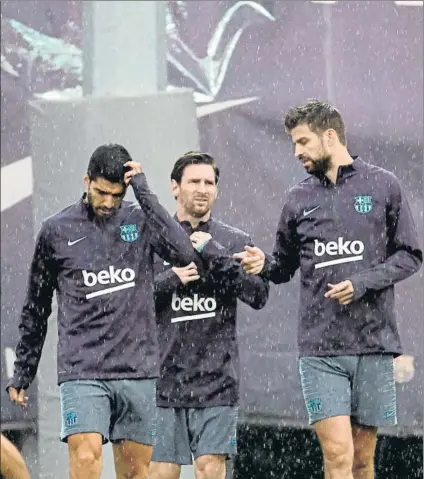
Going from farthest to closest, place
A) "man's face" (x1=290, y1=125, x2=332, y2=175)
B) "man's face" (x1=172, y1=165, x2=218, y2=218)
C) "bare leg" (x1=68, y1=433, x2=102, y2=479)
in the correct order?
"man's face" (x1=172, y1=165, x2=218, y2=218), "man's face" (x1=290, y1=125, x2=332, y2=175), "bare leg" (x1=68, y1=433, x2=102, y2=479)

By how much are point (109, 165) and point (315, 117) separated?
1062 millimetres

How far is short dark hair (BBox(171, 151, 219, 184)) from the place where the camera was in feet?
25.4

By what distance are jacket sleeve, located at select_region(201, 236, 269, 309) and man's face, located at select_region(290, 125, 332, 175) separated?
1.97 ft

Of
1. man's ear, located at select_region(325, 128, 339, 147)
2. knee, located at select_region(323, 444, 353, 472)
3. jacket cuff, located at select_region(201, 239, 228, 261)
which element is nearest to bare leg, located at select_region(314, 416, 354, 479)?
knee, located at select_region(323, 444, 353, 472)

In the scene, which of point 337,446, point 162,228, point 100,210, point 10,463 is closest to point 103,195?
point 100,210

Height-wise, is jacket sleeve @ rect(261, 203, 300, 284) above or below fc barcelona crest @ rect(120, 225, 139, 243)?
below

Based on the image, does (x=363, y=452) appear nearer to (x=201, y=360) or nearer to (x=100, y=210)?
(x=201, y=360)

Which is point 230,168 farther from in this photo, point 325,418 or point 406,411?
point 325,418

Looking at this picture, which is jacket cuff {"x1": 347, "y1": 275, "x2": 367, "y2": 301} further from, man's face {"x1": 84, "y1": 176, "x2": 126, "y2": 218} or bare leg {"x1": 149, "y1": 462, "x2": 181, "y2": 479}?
bare leg {"x1": 149, "y1": 462, "x2": 181, "y2": 479}

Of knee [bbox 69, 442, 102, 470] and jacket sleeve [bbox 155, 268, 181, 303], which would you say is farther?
jacket sleeve [bbox 155, 268, 181, 303]

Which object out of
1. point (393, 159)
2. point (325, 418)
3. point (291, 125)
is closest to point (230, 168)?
point (393, 159)

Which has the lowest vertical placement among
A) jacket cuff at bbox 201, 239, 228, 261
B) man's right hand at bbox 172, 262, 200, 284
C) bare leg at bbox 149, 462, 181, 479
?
bare leg at bbox 149, 462, 181, 479

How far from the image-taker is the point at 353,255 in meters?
7.28

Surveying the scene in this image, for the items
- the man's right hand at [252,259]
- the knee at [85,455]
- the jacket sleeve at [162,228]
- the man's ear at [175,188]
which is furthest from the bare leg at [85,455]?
the man's ear at [175,188]
